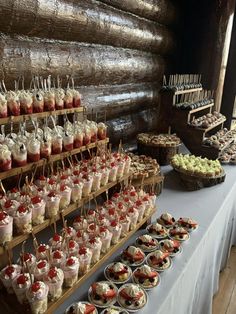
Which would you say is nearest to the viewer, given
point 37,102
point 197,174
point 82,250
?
point 82,250

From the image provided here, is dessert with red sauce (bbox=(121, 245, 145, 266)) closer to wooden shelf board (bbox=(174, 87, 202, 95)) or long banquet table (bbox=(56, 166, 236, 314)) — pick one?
long banquet table (bbox=(56, 166, 236, 314))

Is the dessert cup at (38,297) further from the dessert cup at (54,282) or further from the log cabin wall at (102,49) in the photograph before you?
the log cabin wall at (102,49)

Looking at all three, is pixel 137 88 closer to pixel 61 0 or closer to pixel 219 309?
pixel 61 0

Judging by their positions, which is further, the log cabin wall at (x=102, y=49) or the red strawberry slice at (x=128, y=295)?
the log cabin wall at (x=102, y=49)

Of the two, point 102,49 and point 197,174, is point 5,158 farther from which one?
point 197,174

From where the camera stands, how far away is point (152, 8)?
4391 millimetres

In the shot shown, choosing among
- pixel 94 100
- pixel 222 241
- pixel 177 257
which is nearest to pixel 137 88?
pixel 94 100

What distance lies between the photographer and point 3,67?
2.26 metres

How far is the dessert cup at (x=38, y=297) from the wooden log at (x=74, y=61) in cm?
154

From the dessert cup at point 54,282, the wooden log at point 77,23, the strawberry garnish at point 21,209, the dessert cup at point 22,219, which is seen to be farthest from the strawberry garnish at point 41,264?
the wooden log at point 77,23

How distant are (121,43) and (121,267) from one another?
2.87 m

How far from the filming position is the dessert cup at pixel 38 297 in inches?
57.3

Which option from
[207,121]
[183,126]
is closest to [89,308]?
[183,126]

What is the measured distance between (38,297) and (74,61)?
226cm
